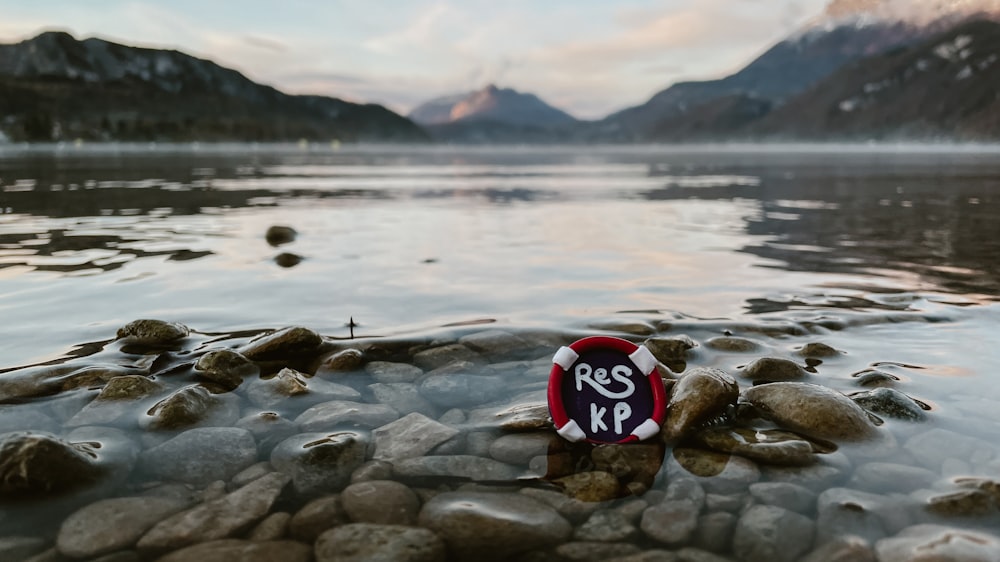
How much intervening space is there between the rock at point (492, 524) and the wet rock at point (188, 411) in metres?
2.03

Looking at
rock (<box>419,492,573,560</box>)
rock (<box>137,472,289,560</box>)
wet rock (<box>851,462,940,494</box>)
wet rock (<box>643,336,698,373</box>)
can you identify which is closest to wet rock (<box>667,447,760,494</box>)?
wet rock (<box>851,462,940,494</box>)

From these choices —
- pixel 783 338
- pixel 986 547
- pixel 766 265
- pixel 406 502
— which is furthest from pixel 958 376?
pixel 766 265

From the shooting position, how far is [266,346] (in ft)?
21.6

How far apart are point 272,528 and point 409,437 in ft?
4.08

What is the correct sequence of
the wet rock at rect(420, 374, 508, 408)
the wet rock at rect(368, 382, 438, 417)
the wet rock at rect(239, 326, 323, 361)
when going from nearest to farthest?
the wet rock at rect(368, 382, 438, 417) < the wet rock at rect(420, 374, 508, 408) < the wet rock at rect(239, 326, 323, 361)

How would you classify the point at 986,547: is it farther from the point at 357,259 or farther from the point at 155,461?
the point at 357,259

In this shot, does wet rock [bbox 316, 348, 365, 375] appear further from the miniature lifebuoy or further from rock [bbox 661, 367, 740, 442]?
rock [bbox 661, 367, 740, 442]

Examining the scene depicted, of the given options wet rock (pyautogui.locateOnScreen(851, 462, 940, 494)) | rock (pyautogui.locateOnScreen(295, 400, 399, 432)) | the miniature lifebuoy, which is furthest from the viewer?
rock (pyautogui.locateOnScreen(295, 400, 399, 432))

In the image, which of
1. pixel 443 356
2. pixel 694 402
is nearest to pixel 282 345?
pixel 443 356

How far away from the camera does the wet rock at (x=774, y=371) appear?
5.95m

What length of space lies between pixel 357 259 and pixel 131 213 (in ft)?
32.4

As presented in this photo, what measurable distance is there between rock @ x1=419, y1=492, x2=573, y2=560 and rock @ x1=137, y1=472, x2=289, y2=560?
93cm

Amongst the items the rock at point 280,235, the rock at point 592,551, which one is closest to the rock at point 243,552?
the rock at point 592,551

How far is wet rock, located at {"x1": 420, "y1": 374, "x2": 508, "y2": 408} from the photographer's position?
569 centimetres
